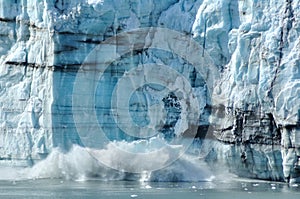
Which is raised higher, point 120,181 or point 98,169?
point 98,169

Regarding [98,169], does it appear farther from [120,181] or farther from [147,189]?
[147,189]

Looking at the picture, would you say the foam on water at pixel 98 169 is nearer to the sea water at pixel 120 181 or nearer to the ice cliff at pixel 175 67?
the sea water at pixel 120 181

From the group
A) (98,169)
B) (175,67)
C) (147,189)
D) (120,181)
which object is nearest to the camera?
(147,189)

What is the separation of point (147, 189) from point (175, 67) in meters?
3.38

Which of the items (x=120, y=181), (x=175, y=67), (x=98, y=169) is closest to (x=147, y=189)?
(x=120, y=181)

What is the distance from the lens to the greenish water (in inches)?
787

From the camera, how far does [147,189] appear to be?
2103 cm

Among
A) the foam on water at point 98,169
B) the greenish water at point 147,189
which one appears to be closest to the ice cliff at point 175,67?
the foam on water at point 98,169

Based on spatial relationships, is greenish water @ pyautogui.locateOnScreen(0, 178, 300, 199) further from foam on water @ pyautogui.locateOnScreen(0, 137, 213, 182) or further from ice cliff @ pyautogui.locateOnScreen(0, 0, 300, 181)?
ice cliff @ pyautogui.locateOnScreen(0, 0, 300, 181)

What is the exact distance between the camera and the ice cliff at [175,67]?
21766 mm

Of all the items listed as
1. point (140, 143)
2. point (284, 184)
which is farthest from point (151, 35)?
point (284, 184)

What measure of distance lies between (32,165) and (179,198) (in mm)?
5162

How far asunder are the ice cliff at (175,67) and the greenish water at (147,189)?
61cm

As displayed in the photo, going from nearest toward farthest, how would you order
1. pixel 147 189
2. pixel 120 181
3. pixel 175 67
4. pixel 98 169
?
pixel 147 189 → pixel 120 181 → pixel 98 169 → pixel 175 67
